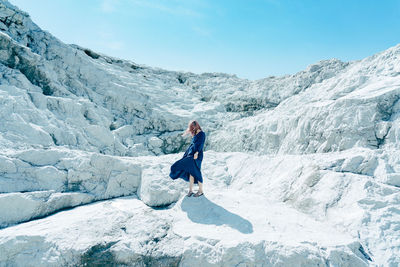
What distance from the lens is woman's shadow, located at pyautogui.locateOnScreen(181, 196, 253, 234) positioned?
370cm

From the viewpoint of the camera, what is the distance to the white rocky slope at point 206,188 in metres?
3.23

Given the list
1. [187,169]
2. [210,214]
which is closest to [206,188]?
[187,169]

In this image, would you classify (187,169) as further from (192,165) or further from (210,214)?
(210,214)

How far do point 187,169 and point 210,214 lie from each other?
909 millimetres

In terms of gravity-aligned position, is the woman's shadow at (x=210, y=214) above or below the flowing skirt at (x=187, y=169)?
below

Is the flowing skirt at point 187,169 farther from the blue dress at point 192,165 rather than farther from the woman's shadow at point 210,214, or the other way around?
the woman's shadow at point 210,214

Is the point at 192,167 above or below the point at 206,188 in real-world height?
above

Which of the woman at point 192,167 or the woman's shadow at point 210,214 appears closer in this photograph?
the woman's shadow at point 210,214

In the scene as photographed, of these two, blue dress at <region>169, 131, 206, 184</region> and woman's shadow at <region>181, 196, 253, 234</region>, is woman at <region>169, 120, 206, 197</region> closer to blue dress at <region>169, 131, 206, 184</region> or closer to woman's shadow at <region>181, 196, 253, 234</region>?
blue dress at <region>169, 131, 206, 184</region>

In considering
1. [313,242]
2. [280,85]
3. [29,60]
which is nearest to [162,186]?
[313,242]

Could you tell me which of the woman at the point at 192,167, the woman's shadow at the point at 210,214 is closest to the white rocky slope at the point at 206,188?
the woman's shadow at the point at 210,214

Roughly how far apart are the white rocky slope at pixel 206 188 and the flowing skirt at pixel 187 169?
336 millimetres

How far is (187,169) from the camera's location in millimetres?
4621

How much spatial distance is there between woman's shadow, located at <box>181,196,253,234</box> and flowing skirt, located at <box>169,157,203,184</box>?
0.38m
